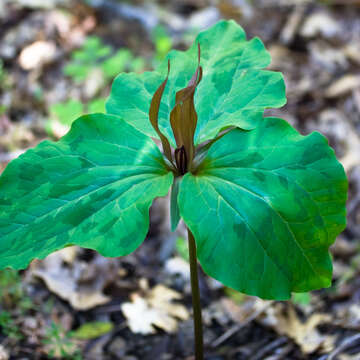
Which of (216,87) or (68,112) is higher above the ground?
(216,87)

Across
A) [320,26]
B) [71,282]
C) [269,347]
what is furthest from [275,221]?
[320,26]

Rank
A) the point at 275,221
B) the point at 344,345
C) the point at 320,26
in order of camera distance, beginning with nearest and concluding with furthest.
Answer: the point at 275,221 < the point at 344,345 < the point at 320,26

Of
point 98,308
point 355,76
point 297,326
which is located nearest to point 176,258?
point 98,308

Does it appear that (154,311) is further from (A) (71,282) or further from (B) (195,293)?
(B) (195,293)

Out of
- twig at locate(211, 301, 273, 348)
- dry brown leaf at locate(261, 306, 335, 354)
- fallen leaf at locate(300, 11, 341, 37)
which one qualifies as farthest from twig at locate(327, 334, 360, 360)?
fallen leaf at locate(300, 11, 341, 37)

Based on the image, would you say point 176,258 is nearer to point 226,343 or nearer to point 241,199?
point 226,343

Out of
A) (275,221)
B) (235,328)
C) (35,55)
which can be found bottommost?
(235,328)

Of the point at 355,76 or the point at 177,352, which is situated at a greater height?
the point at 355,76
